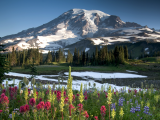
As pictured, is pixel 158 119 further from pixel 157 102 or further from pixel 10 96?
pixel 10 96

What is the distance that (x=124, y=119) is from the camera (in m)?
4.31

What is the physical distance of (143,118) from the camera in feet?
14.3

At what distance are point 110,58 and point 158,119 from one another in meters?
83.7

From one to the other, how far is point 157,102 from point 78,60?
3737 inches

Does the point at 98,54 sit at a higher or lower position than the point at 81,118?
higher

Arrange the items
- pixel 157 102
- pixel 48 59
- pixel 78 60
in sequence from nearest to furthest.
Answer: pixel 157 102 < pixel 78 60 < pixel 48 59

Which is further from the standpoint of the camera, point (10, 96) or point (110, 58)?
point (110, 58)

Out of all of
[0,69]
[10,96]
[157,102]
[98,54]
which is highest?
[98,54]

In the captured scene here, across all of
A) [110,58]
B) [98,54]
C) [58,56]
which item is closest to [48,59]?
[58,56]

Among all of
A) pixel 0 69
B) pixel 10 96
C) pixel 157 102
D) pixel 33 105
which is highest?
pixel 0 69

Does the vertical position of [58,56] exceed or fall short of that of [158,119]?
it exceeds it

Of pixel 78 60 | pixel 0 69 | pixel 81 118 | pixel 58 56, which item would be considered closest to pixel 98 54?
pixel 78 60

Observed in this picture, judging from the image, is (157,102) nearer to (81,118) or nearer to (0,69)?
(81,118)

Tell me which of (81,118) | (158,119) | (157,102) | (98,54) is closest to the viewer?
(81,118)
